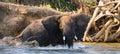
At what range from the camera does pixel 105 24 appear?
2486cm

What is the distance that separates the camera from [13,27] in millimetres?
21094

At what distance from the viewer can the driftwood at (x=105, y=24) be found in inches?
943

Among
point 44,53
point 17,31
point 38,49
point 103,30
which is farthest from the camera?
point 103,30

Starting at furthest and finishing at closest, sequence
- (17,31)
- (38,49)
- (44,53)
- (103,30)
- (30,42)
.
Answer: (103,30) → (17,31) → (30,42) → (38,49) → (44,53)

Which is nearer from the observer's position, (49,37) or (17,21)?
(49,37)

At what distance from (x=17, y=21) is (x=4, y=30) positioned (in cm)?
68

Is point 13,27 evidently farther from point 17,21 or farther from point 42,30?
point 42,30

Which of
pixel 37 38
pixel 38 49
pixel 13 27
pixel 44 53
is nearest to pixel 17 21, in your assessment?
pixel 13 27

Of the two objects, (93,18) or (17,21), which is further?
(93,18)

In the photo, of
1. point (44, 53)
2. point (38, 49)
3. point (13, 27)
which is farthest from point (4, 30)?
point (44, 53)

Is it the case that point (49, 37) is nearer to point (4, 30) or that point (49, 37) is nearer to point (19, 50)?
point (19, 50)

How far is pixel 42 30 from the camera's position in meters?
18.8

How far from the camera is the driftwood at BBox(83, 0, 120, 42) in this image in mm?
23941

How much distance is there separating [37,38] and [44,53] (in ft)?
9.81
